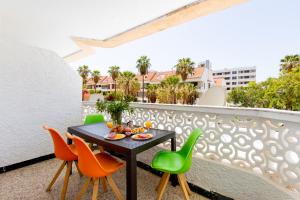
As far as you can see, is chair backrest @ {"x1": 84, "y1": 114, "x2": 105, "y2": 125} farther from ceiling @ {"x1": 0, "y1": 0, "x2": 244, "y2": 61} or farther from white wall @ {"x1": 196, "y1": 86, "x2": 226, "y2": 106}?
white wall @ {"x1": 196, "y1": 86, "x2": 226, "y2": 106}

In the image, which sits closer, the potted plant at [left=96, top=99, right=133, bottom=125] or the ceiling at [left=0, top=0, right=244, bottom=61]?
the potted plant at [left=96, top=99, right=133, bottom=125]

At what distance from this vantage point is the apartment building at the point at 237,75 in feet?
191

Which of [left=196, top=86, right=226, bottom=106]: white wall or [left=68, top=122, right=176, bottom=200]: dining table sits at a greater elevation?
[left=196, top=86, right=226, bottom=106]: white wall

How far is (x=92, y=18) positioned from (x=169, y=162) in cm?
332

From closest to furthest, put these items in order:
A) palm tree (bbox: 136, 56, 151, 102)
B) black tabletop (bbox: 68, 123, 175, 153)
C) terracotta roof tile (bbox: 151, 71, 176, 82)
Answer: black tabletop (bbox: 68, 123, 175, 153)
palm tree (bbox: 136, 56, 151, 102)
terracotta roof tile (bbox: 151, 71, 176, 82)

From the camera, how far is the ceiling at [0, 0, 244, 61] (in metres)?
2.90

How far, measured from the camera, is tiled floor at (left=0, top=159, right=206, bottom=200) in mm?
2062

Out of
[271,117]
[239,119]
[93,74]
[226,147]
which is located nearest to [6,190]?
[226,147]

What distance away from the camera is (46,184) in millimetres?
2307

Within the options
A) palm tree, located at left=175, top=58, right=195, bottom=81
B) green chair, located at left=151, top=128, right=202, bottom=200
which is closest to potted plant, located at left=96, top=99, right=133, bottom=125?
green chair, located at left=151, top=128, right=202, bottom=200

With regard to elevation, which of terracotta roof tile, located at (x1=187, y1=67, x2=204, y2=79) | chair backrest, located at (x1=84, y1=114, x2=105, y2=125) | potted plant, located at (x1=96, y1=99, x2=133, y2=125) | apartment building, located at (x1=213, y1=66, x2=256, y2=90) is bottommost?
chair backrest, located at (x1=84, y1=114, x2=105, y2=125)

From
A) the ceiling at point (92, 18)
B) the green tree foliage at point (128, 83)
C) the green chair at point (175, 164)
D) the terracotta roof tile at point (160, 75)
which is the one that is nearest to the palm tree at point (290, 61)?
the terracotta roof tile at point (160, 75)

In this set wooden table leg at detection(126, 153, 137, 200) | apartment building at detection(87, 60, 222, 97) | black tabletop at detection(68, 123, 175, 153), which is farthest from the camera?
apartment building at detection(87, 60, 222, 97)

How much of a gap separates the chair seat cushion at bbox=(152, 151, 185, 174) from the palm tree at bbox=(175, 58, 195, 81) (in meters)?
16.3
